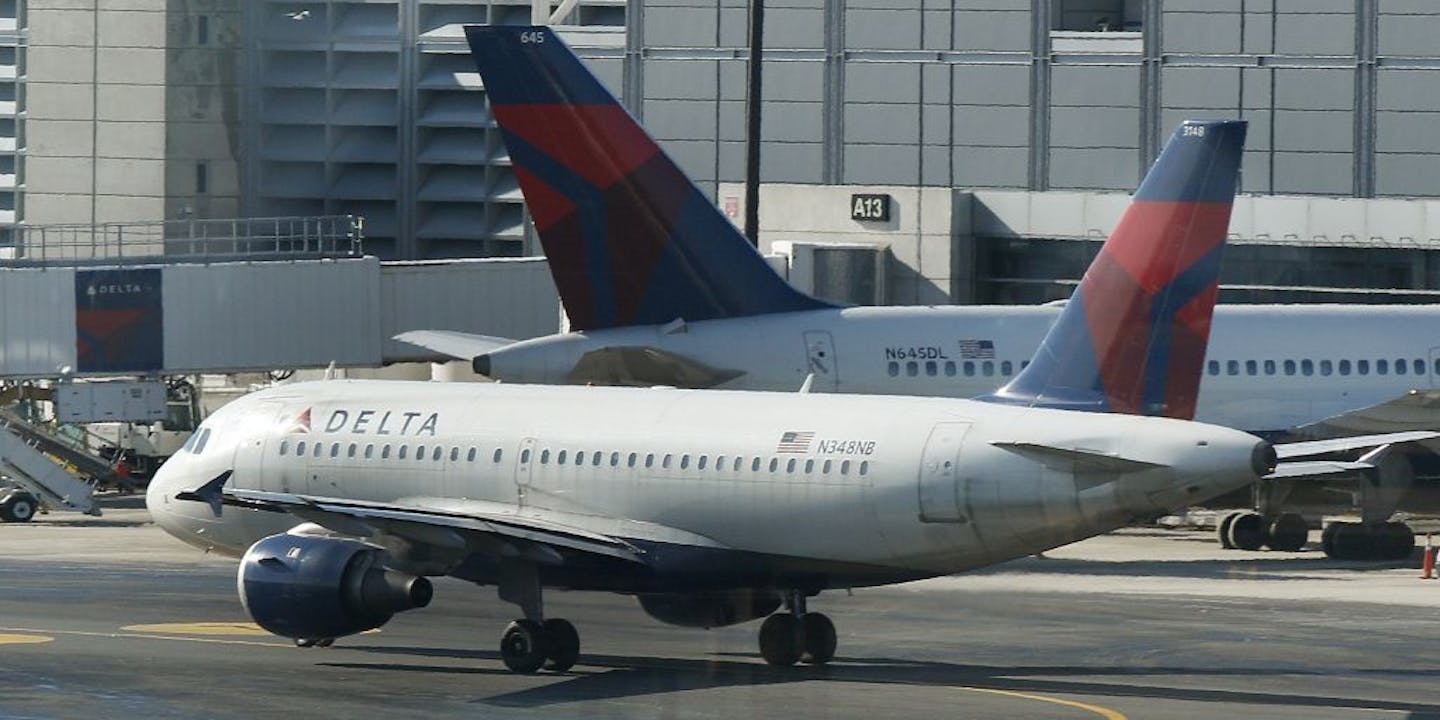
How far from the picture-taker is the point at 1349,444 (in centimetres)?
5103

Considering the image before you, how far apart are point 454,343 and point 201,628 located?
691 inches

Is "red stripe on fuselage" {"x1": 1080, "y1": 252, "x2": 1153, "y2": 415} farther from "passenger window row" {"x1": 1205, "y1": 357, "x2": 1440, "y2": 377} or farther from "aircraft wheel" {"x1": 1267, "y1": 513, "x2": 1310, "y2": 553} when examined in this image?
"aircraft wheel" {"x1": 1267, "y1": 513, "x2": 1310, "y2": 553}

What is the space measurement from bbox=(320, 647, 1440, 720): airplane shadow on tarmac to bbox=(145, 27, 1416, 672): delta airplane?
2.05ft

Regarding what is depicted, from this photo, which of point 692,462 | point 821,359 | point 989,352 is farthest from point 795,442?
point 989,352

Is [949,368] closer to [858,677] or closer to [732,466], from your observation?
[732,466]

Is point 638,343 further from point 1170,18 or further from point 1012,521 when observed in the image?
point 1170,18

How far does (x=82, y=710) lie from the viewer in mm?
31062

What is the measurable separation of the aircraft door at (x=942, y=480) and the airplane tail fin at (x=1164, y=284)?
184 inches

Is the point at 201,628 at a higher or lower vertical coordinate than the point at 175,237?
lower

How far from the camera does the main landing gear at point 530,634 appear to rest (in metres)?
34.5

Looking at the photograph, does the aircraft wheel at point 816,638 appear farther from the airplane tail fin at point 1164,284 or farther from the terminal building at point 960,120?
the terminal building at point 960,120

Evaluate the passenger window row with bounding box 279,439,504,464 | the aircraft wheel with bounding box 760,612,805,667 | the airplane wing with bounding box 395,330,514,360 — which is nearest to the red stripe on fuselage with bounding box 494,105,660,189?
the airplane wing with bounding box 395,330,514,360

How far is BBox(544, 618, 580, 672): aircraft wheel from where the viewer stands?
3462 centimetres

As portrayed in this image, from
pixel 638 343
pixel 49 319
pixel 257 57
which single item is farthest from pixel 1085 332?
pixel 257 57
